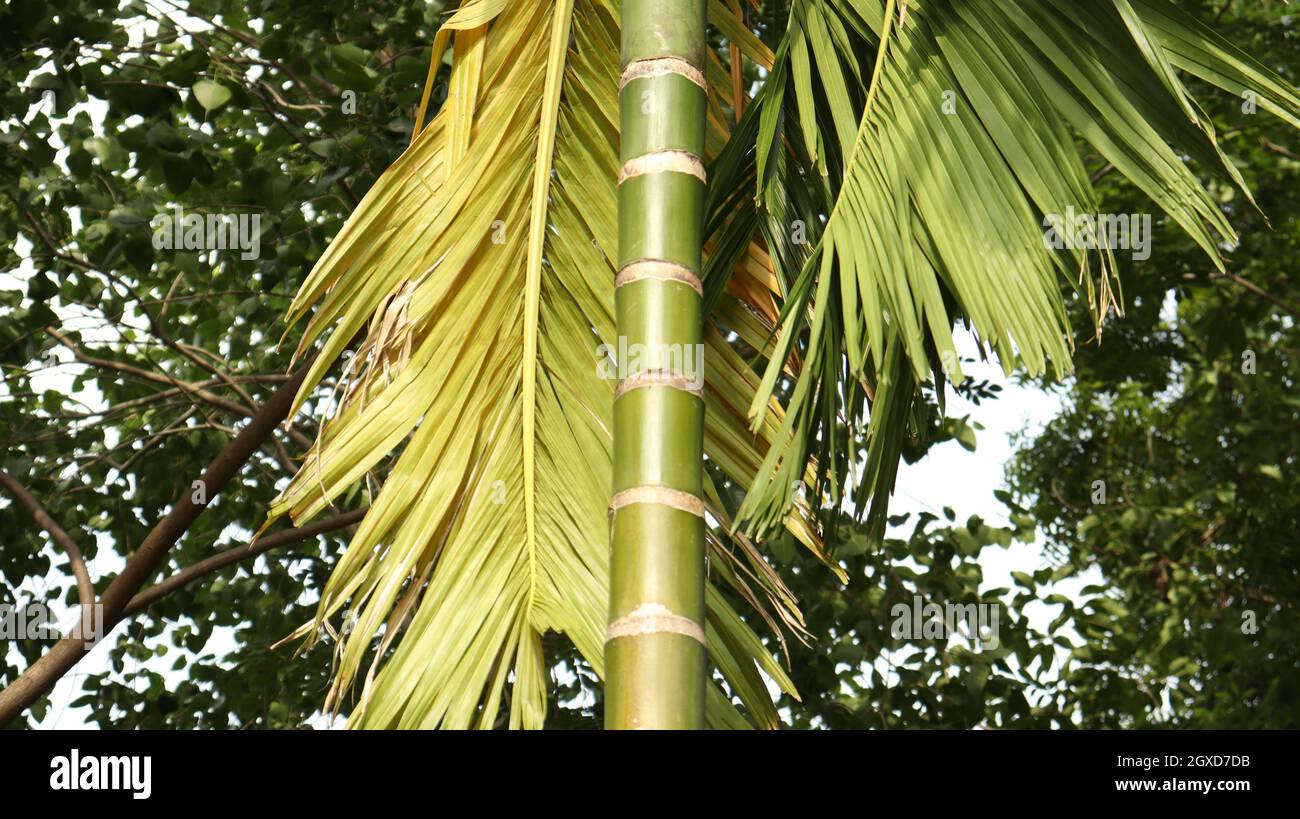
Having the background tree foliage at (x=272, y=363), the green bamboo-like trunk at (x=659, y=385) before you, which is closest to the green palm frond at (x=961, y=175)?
the green bamboo-like trunk at (x=659, y=385)

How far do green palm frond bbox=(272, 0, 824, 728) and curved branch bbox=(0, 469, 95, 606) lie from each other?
2.29 meters

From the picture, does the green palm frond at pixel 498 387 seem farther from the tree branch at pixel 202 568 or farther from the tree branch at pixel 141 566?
the tree branch at pixel 202 568

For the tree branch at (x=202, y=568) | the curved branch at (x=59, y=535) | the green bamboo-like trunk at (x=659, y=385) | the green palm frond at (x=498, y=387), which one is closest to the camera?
the green bamboo-like trunk at (x=659, y=385)

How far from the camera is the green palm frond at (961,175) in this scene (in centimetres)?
196

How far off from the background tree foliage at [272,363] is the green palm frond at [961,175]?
7.85 ft

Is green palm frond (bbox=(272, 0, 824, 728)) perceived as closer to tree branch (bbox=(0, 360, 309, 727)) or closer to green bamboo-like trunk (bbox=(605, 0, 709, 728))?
green bamboo-like trunk (bbox=(605, 0, 709, 728))

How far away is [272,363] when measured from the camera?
243 inches

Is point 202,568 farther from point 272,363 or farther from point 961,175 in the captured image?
point 961,175

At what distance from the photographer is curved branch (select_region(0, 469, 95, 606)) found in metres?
4.54

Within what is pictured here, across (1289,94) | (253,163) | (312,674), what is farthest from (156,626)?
(1289,94)

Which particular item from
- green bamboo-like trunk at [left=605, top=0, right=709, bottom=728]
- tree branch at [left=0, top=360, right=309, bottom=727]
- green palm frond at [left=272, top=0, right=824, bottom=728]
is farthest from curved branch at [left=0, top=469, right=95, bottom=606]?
green bamboo-like trunk at [left=605, top=0, right=709, bottom=728]

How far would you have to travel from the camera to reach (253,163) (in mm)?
5234

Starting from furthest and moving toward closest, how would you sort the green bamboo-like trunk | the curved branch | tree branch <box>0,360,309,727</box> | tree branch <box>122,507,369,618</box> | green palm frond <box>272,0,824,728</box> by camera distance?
tree branch <box>122,507,369,618</box> < the curved branch < tree branch <box>0,360,309,727</box> < green palm frond <box>272,0,824,728</box> < the green bamboo-like trunk
